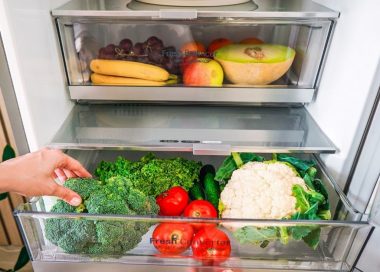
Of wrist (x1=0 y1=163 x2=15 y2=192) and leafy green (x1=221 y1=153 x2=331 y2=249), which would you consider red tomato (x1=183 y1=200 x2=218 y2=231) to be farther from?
wrist (x1=0 y1=163 x2=15 y2=192)

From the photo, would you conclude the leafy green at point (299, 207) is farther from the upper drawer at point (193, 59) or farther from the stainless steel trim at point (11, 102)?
the stainless steel trim at point (11, 102)

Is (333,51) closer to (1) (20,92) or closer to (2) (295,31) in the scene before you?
(2) (295,31)

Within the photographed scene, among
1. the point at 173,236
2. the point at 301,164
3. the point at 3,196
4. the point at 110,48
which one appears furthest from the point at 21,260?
the point at 301,164

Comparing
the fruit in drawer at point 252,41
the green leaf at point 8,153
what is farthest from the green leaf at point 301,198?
the green leaf at point 8,153

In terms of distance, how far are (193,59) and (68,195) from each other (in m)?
0.54

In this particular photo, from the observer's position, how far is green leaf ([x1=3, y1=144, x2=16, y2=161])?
100 cm

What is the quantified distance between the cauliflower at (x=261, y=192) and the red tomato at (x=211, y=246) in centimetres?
11

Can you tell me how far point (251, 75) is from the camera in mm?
1022

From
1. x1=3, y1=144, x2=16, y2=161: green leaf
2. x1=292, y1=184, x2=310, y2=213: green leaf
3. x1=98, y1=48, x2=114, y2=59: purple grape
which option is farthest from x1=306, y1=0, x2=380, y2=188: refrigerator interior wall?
x1=3, y1=144, x2=16, y2=161: green leaf

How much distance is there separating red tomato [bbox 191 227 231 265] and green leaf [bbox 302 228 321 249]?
0.20 metres

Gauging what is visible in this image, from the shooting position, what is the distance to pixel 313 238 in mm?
833

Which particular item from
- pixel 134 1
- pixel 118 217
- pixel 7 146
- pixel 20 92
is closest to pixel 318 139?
pixel 118 217

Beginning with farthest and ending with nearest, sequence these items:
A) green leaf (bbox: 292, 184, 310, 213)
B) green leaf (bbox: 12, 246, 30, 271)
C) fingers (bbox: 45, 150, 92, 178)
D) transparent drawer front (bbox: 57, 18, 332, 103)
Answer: green leaf (bbox: 12, 246, 30, 271), transparent drawer front (bbox: 57, 18, 332, 103), green leaf (bbox: 292, 184, 310, 213), fingers (bbox: 45, 150, 92, 178)

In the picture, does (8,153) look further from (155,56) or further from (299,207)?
(299,207)
